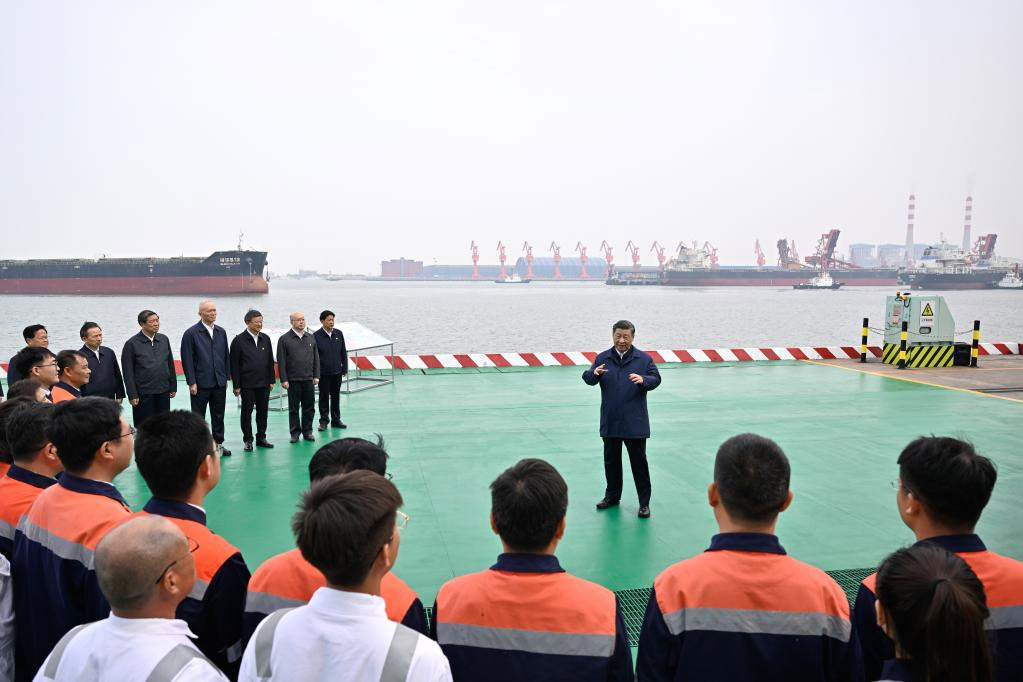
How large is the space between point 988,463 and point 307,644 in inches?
95.0

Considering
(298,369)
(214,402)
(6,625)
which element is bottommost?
(214,402)

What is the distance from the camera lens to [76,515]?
104 inches

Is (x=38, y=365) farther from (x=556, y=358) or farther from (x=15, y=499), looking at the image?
(x=556, y=358)

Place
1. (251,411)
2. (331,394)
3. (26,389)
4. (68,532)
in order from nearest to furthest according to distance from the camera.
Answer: (68,532), (26,389), (251,411), (331,394)

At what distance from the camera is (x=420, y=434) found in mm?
9328

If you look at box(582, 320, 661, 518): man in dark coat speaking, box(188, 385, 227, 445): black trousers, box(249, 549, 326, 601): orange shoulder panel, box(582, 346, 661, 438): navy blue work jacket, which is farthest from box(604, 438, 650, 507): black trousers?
box(188, 385, 227, 445): black trousers

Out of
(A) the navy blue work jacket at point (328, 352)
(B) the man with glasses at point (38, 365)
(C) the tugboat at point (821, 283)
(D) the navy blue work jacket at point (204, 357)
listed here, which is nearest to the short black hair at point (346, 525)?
(B) the man with glasses at point (38, 365)

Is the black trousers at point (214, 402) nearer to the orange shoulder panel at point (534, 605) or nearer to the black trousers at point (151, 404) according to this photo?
the black trousers at point (151, 404)

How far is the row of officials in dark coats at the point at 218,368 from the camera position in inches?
297

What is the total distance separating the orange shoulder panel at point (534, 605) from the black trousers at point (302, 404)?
700cm

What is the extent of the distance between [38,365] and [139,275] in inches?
2976

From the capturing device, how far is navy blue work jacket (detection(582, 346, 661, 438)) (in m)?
6.09

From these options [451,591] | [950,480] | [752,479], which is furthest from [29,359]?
[950,480]

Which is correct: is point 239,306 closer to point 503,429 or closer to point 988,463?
point 503,429
